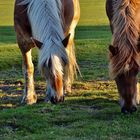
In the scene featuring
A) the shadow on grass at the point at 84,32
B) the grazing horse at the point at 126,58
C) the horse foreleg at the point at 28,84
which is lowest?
the shadow on grass at the point at 84,32

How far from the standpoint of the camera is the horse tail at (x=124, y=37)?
745 centimetres

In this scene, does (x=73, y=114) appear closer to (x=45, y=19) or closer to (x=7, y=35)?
(x=45, y=19)

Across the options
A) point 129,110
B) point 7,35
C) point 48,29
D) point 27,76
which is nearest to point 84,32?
point 7,35

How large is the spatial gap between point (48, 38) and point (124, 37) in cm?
151

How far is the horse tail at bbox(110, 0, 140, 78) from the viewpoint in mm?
7445

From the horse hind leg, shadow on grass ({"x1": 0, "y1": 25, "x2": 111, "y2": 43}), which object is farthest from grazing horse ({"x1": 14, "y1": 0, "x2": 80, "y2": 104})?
shadow on grass ({"x1": 0, "y1": 25, "x2": 111, "y2": 43})

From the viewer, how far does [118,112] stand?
→ 805 centimetres

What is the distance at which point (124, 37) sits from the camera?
25.0 ft

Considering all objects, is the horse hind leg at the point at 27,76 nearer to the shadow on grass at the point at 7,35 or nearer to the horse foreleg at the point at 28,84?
the horse foreleg at the point at 28,84

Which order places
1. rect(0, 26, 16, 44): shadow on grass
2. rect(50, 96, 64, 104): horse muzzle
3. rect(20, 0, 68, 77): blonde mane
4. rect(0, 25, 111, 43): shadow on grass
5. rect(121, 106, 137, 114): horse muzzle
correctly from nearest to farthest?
rect(121, 106, 137, 114): horse muzzle, rect(20, 0, 68, 77): blonde mane, rect(50, 96, 64, 104): horse muzzle, rect(0, 26, 16, 44): shadow on grass, rect(0, 25, 111, 43): shadow on grass

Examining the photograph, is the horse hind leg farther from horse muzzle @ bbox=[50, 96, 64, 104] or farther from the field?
horse muzzle @ bbox=[50, 96, 64, 104]

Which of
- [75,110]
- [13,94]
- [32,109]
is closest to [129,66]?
[75,110]

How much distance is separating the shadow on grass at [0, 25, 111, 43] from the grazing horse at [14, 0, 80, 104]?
42.9 ft

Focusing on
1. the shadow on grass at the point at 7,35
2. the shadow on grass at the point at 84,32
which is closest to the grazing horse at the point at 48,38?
the shadow on grass at the point at 7,35
